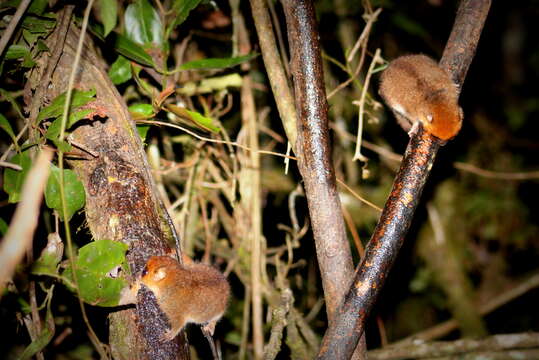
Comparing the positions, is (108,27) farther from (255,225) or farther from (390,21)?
(390,21)

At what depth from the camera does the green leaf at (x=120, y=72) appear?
188cm

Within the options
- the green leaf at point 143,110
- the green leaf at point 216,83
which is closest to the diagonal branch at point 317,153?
the green leaf at point 143,110

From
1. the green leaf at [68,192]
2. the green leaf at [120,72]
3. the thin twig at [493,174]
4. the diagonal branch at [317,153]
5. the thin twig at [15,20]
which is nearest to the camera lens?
the thin twig at [15,20]

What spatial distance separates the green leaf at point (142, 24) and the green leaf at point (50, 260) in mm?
1134

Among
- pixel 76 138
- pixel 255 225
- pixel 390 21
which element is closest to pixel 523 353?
pixel 255 225

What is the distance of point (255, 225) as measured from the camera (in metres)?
2.46

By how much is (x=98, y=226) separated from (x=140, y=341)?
434 millimetres

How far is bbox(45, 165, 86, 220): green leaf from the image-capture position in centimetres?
139

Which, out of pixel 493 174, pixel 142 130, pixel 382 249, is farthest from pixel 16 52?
pixel 493 174

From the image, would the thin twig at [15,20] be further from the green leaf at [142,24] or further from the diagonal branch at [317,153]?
the diagonal branch at [317,153]

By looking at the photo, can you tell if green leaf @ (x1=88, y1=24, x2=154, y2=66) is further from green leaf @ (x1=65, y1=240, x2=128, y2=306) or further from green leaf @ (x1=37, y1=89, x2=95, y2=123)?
green leaf @ (x1=65, y1=240, x2=128, y2=306)

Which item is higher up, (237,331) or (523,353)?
(523,353)

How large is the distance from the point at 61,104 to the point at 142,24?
2.68ft

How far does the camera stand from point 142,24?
2.03 metres
